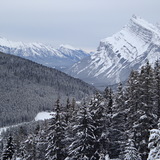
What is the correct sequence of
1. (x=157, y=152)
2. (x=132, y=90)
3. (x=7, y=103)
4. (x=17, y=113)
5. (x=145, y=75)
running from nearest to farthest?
(x=157, y=152) → (x=145, y=75) → (x=132, y=90) → (x=17, y=113) → (x=7, y=103)

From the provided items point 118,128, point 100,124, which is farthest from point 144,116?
point 118,128

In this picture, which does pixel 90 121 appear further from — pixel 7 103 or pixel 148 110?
pixel 7 103

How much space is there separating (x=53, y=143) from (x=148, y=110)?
34.8ft

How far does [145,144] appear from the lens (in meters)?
23.1

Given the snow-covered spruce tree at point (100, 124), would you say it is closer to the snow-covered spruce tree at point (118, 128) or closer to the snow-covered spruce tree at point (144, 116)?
the snow-covered spruce tree at point (118, 128)

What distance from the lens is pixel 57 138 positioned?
26.2 meters

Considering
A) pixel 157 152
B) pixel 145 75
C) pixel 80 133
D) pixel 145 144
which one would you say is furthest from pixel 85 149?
pixel 157 152

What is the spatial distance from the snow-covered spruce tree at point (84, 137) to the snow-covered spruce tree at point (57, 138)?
2.07 m

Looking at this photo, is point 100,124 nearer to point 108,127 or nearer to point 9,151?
point 108,127

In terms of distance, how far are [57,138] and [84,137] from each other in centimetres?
353

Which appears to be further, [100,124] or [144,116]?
[100,124]

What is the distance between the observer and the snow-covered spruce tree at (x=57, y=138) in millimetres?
25959

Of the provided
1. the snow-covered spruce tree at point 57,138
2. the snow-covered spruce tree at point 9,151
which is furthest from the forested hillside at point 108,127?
the snow-covered spruce tree at point 9,151

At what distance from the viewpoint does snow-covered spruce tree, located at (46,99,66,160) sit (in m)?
26.0
